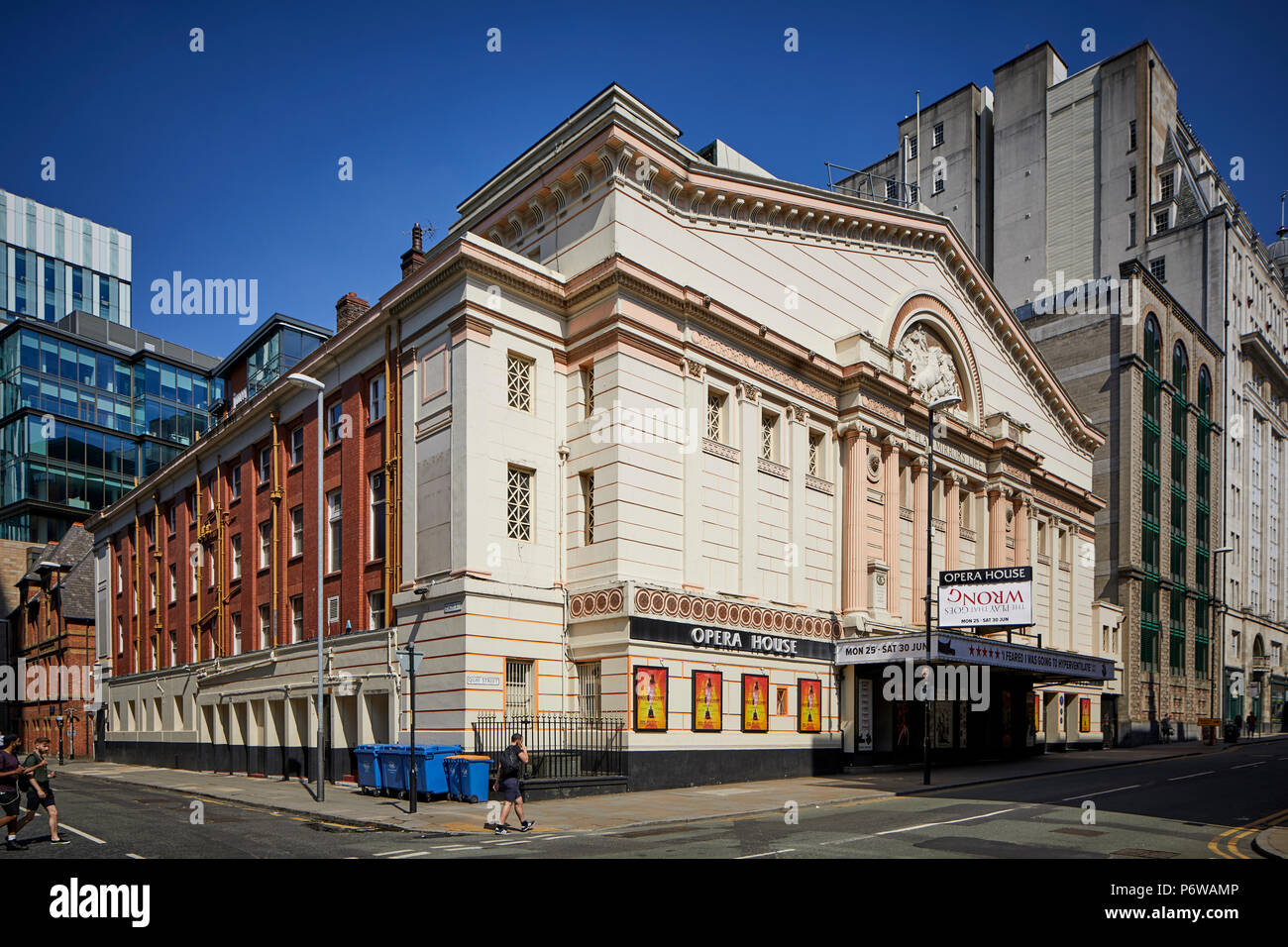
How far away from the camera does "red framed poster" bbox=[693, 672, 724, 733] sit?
28203 mm

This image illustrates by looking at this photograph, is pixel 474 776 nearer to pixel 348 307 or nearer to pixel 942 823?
pixel 942 823

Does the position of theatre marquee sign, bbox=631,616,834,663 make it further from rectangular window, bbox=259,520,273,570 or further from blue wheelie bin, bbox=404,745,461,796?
rectangular window, bbox=259,520,273,570

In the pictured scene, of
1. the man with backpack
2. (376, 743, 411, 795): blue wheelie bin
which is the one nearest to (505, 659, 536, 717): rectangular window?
(376, 743, 411, 795): blue wheelie bin

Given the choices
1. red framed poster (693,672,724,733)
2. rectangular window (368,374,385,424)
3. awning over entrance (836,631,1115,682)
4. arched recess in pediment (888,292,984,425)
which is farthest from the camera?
arched recess in pediment (888,292,984,425)

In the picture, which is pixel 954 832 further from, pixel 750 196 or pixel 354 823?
pixel 750 196

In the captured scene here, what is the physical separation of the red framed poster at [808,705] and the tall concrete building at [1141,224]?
37726mm

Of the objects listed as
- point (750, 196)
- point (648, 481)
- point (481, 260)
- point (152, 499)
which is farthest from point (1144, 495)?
point (152, 499)

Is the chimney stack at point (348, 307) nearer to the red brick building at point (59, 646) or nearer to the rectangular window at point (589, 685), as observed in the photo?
the rectangular window at point (589, 685)

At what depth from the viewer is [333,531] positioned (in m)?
33.4

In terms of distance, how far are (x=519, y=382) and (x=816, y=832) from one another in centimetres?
1556

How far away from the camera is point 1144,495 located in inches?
2530

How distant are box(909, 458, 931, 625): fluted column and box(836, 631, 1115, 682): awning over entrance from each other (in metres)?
3.13

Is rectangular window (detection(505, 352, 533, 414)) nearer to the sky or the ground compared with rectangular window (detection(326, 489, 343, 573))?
nearer to the sky
